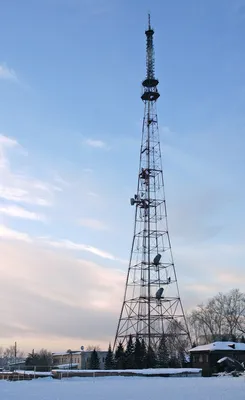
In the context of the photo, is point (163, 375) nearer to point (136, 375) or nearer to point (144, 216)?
point (136, 375)

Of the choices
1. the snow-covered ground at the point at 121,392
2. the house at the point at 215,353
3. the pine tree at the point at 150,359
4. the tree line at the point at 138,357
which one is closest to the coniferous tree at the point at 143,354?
the tree line at the point at 138,357

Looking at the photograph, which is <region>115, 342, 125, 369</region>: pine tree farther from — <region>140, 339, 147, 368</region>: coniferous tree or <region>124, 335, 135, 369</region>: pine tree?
<region>140, 339, 147, 368</region>: coniferous tree

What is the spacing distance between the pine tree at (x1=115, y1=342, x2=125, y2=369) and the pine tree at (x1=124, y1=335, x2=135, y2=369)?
0.45 metres

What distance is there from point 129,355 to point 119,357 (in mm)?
1495

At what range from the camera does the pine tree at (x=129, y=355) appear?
180 feet

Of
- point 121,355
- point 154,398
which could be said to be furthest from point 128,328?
point 154,398

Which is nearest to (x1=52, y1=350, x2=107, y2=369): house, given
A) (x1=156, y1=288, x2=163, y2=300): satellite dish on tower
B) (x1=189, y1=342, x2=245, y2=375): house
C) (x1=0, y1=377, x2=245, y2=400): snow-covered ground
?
(x1=189, y1=342, x2=245, y2=375): house

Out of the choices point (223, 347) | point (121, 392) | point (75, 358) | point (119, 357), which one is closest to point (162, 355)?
point (119, 357)

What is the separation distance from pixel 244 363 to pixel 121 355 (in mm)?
15305

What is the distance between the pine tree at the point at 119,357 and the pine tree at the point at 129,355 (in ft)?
1.48

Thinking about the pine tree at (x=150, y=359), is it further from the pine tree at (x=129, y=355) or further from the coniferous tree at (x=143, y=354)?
the pine tree at (x=129, y=355)

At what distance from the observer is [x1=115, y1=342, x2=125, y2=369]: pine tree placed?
181ft

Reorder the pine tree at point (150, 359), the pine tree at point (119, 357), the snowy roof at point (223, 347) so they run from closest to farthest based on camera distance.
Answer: the pine tree at point (150, 359) < the pine tree at point (119, 357) < the snowy roof at point (223, 347)

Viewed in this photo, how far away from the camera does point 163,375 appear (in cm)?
4719
